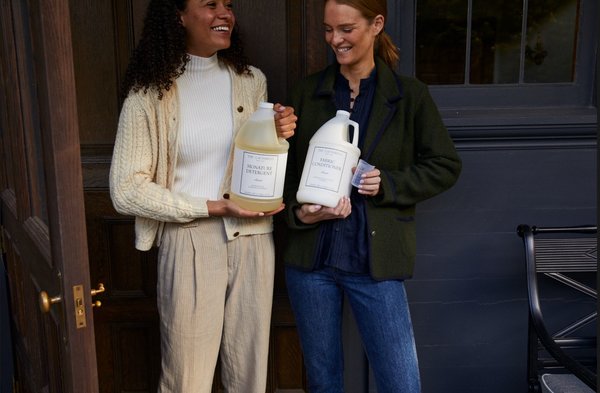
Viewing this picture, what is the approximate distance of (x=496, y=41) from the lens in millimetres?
2881

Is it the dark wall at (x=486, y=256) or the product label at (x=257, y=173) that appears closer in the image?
the product label at (x=257, y=173)

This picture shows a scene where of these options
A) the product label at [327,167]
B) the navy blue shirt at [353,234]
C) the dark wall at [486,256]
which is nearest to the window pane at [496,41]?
the dark wall at [486,256]

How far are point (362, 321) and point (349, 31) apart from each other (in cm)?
94

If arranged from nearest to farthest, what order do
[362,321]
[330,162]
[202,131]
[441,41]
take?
[330,162], [202,131], [362,321], [441,41]

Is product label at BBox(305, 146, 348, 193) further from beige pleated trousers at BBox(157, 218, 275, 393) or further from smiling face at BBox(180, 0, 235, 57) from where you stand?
smiling face at BBox(180, 0, 235, 57)

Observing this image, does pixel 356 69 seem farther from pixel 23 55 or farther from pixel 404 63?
pixel 23 55

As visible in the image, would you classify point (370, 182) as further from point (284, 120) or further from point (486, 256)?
point (486, 256)

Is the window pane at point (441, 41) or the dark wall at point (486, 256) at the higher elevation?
the window pane at point (441, 41)

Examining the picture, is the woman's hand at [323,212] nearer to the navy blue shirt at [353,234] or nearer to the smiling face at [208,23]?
the navy blue shirt at [353,234]

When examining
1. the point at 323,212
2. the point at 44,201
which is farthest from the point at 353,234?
A: the point at 44,201

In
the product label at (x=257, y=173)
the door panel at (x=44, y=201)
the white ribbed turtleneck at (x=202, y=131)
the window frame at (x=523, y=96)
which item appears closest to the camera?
the door panel at (x=44, y=201)

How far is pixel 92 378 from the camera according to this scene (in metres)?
1.72
